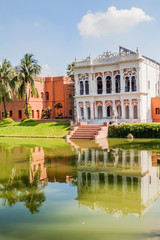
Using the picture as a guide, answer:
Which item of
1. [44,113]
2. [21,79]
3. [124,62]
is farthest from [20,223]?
[44,113]

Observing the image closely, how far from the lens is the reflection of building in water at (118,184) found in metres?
7.55

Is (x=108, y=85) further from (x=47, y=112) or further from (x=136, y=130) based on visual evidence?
(x=47, y=112)

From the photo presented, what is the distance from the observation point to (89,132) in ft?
88.9

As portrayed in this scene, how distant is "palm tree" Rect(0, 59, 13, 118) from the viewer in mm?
36509

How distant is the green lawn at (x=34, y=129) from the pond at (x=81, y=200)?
16061 mm

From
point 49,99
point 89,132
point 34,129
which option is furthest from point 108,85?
point 49,99

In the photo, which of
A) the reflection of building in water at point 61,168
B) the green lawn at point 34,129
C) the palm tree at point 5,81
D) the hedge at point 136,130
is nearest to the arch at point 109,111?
the green lawn at point 34,129

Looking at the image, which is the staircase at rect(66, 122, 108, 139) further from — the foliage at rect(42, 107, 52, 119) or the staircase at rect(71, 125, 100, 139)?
the foliage at rect(42, 107, 52, 119)

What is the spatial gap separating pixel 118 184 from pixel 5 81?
31.6 m

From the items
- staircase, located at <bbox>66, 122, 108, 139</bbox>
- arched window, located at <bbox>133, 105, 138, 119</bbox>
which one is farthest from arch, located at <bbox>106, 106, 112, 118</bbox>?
staircase, located at <bbox>66, 122, 108, 139</bbox>

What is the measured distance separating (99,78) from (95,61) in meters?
2.12

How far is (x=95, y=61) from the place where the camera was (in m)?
33.6

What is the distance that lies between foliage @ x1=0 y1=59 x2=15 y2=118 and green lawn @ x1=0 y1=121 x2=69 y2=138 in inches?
179

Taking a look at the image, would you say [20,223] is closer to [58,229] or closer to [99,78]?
[58,229]
